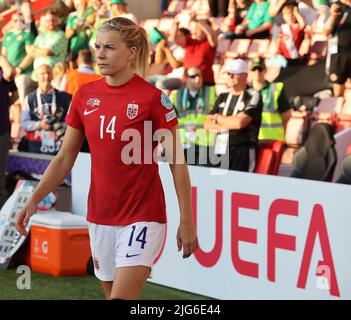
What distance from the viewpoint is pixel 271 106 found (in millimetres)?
10008

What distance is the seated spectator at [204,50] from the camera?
11477mm

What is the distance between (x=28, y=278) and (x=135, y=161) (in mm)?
4078

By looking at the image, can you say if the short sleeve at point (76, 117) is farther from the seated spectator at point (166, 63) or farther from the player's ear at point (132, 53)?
the seated spectator at point (166, 63)

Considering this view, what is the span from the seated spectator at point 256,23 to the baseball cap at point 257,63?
1.25 metres

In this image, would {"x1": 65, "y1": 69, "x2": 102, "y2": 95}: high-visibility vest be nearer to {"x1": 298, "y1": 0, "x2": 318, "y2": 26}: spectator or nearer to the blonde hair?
{"x1": 298, "y1": 0, "x2": 318, "y2": 26}: spectator

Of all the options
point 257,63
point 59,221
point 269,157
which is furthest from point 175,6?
point 59,221

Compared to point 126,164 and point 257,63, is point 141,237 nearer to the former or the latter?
point 126,164

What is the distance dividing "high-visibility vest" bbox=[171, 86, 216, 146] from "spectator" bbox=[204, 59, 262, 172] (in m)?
0.52

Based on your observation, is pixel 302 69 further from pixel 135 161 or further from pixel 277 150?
pixel 135 161

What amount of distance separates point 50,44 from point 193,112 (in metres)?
2.90

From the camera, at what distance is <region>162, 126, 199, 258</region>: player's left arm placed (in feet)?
15.3

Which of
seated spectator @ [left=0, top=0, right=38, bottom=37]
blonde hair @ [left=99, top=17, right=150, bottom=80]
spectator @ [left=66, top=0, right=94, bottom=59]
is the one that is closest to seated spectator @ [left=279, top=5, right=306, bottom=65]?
spectator @ [left=66, top=0, right=94, bottom=59]

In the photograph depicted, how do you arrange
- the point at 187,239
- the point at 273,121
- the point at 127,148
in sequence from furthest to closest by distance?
the point at 273,121 → the point at 127,148 → the point at 187,239

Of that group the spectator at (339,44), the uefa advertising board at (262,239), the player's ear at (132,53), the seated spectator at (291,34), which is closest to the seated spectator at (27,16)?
the seated spectator at (291,34)
